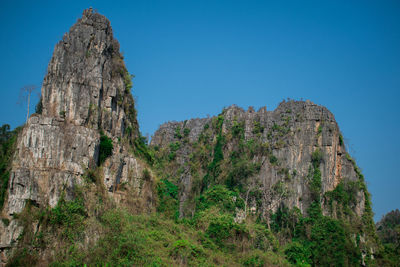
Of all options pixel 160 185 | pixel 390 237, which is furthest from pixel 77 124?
pixel 390 237

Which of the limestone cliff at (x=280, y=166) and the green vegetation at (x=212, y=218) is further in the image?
the limestone cliff at (x=280, y=166)

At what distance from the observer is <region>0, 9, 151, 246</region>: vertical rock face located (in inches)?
1260

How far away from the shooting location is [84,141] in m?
34.4

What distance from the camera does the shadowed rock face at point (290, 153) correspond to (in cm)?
4603

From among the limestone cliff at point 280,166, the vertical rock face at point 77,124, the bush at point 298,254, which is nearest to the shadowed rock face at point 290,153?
the limestone cliff at point 280,166

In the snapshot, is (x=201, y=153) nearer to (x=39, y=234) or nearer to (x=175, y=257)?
(x=175, y=257)

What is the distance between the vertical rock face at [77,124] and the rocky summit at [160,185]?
70 millimetres

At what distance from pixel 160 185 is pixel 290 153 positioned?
13068 mm

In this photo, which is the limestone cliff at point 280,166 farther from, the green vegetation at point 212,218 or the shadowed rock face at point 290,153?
the green vegetation at point 212,218

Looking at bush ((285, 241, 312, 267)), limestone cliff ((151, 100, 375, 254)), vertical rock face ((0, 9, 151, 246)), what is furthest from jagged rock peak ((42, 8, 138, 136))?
bush ((285, 241, 312, 267))

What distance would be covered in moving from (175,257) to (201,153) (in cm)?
2162

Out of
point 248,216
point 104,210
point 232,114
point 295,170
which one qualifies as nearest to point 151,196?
point 104,210

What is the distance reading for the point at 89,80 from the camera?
37031 mm

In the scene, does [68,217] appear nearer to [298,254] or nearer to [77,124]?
[77,124]
